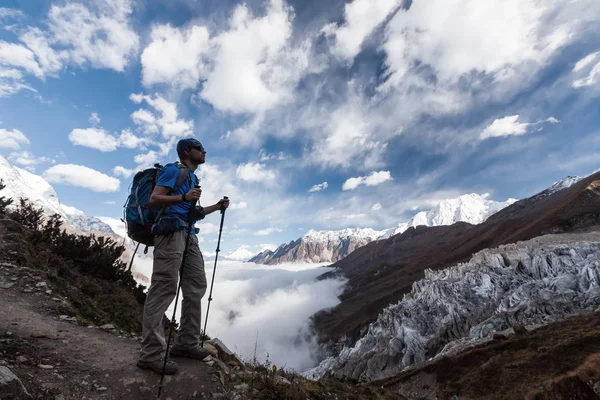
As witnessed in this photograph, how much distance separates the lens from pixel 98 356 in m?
5.83

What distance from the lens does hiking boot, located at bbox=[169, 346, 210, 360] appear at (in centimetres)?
572

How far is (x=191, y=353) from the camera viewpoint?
5.74m

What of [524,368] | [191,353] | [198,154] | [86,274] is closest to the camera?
[191,353]

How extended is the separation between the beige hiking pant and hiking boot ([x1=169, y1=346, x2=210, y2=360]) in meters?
0.07

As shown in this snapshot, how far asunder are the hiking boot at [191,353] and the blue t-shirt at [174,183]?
7.92ft

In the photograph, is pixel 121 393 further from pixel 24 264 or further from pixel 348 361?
pixel 348 361

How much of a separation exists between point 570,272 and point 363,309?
11198cm

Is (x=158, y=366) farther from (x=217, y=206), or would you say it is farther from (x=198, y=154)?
(x=198, y=154)

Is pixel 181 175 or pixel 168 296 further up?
pixel 181 175

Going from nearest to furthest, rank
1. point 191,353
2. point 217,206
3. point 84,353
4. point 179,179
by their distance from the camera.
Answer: point 179,179, point 191,353, point 84,353, point 217,206

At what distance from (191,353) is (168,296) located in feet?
4.22

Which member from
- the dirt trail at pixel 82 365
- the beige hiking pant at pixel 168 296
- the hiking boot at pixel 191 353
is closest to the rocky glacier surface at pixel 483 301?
the dirt trail at pixel 82 365

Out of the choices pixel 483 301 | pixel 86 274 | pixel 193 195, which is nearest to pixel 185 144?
pixel 193 195

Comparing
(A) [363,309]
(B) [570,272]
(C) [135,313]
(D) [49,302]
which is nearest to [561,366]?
(B) [570,272]
